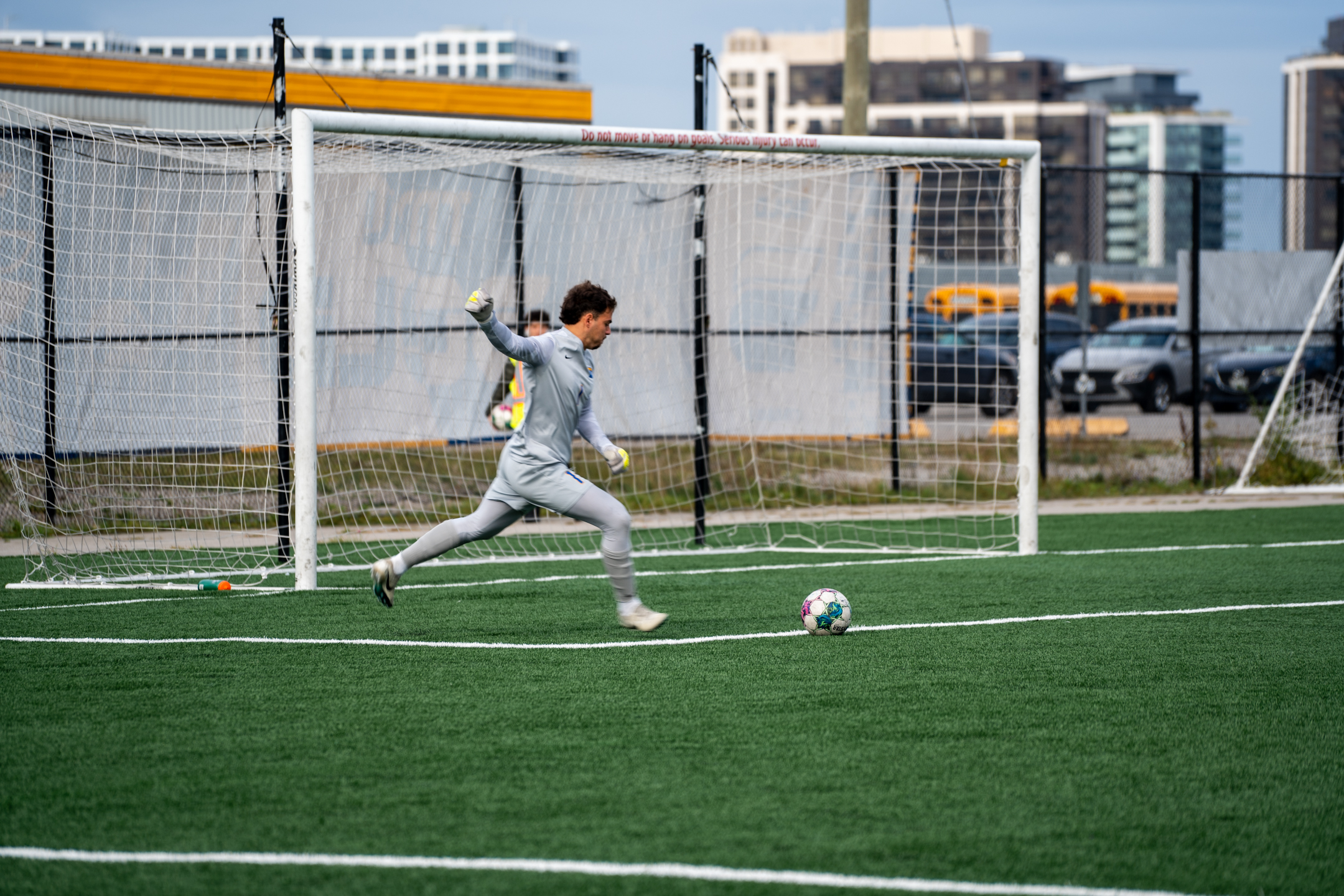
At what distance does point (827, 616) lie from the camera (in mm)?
6781

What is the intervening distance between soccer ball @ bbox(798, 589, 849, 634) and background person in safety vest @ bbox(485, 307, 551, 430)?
140 inches

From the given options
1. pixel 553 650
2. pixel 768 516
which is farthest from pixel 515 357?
pixel 768 516

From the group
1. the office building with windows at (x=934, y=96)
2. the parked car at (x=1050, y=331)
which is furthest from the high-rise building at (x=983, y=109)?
the parked car at (x=1050, y=331)

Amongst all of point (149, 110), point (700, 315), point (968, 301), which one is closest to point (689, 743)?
point (700, 315)

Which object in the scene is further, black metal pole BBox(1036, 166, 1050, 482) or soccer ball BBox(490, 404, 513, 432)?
black metal pole BBox(1036, 166, 1050, 482)

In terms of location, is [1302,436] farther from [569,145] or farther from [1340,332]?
[569,145]

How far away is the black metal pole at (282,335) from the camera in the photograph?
9.24 meters

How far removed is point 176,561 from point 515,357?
166 inches

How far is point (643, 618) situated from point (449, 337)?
19.1 feet

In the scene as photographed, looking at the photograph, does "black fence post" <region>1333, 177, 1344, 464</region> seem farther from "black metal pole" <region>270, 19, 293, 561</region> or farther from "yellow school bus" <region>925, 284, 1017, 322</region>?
"black metal pole" <region>270, 19, 293, 561</region>

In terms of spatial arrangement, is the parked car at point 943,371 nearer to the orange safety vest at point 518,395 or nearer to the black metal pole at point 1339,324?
the orange safety vest at point 518,395

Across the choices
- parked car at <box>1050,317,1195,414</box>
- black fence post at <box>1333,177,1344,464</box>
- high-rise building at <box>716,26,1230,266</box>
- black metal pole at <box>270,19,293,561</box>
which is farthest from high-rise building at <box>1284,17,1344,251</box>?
black metal pole at <box>270,19,293,561</box>

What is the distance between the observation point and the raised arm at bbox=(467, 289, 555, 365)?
6.28 metres

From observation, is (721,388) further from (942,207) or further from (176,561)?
(176,561)
